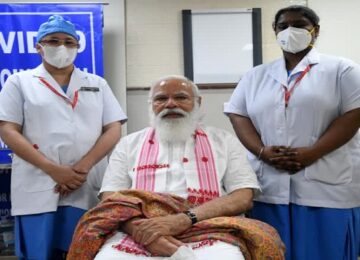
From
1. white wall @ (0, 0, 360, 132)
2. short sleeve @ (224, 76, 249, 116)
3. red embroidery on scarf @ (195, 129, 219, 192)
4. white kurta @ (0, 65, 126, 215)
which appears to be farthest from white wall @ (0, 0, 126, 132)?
red embroidery on scarf @ (195, 129, 219, 192)

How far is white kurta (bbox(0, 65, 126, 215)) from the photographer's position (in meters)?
2.28

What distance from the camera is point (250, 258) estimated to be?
5.62 ft

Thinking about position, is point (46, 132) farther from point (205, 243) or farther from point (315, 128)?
point (315, 128)

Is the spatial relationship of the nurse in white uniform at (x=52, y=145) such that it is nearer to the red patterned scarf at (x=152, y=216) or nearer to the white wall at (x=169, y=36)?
the red patterned scarf at (x=152, y=216)

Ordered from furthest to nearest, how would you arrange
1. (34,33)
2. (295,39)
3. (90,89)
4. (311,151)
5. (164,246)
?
(34,33) → (90,89) → (295,39) → (311,151) → (164,246)

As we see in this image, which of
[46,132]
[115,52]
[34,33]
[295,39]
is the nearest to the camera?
[295,39]

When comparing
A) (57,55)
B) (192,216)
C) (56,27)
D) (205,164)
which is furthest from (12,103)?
(192,216)

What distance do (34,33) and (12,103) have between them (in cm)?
111

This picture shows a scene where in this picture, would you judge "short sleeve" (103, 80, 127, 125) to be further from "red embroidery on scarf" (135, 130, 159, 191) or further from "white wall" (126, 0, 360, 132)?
"white wall" (126, 0, 360, 132)

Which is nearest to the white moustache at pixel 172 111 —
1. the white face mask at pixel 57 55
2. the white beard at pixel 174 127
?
the white beard at pixel 174 127

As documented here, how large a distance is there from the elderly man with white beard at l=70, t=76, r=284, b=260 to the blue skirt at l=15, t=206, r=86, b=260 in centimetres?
39

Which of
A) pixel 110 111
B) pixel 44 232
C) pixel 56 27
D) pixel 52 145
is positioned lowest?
pixel 44 232

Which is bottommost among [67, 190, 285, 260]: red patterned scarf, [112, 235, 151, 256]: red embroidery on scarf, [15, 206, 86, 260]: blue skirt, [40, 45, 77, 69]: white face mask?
[15, 206, 86, 260]: blue skirt

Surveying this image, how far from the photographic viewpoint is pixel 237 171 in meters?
2.08
